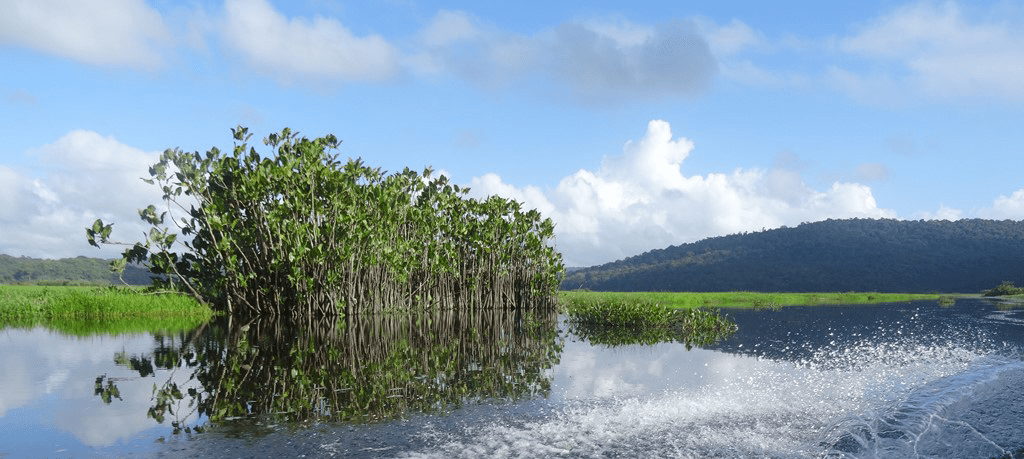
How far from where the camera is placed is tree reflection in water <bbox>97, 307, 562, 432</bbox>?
11.8 meters

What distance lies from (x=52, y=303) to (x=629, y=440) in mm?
Answer: 31521

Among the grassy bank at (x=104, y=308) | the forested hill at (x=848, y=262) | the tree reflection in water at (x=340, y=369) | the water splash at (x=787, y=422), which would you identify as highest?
the forested hill at (x=848, y=262)

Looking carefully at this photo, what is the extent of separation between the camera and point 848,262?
113562 mm

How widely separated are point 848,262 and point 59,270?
14238cm

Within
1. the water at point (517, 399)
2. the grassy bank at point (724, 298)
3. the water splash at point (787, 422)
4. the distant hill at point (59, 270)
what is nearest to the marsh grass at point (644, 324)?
the water at point (517, 399)

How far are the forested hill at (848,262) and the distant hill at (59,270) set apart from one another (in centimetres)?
8854

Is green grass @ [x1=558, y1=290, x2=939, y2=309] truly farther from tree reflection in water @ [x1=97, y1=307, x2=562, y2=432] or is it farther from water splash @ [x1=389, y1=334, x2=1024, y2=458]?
water splash @ [x1=389, y1=334, x2=1024, y2=458]

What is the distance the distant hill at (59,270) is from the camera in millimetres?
134000

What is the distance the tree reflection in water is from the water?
74 millimetres

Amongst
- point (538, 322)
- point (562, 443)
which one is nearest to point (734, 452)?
point (562, 443)

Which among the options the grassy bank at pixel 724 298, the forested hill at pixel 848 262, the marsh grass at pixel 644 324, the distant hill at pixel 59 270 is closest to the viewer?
the marsh grass at pixel 644 324

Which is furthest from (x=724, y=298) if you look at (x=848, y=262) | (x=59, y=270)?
(x=59, y=270)

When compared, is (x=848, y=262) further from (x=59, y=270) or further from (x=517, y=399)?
(x=59, y=270)

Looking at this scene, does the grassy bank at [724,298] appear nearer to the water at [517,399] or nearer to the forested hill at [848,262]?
the water at [517,399]
